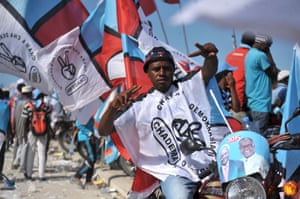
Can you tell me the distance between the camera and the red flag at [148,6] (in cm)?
695

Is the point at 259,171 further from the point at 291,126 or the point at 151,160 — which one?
the point at 151,160

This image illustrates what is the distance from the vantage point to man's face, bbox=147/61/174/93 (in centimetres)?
408

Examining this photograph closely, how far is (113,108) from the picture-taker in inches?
150

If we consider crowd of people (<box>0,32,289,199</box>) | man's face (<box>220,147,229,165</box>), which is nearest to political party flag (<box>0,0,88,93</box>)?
crowd of people (<box>0,32,289,199</box>)

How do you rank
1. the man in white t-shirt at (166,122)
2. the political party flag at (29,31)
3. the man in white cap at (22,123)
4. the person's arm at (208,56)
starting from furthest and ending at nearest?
the man in white cap at (22,123)
the political party flag at (29,31)
the person's arm at (208,56)
the man in white t-shirt at (166,122)

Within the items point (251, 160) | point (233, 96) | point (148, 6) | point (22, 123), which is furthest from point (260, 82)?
point (22, 123)

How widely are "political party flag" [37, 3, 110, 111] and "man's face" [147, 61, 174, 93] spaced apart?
122 inches

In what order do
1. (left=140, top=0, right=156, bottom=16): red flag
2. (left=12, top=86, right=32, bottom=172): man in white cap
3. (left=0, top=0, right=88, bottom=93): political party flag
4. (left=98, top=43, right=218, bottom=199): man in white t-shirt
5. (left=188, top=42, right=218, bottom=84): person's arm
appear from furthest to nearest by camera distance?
(left=12, top=86, right=32, bottom=172): man in white cap → (left=0, top=0, right=88, bottom=93): political party flag → (left=140, top=0, right=156, bottom=16): red flag → (left=188, top=42, right=218, bottom=84): person's arm → (left=98, top=43, right=218, bottom=199): man in white t-shirt

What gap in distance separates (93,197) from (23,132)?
10.1 ft

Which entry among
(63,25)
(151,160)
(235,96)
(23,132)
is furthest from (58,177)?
(151,160)

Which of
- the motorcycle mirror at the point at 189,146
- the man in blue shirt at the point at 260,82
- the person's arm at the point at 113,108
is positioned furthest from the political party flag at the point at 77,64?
the motorcycle mirror at the point at 189,146

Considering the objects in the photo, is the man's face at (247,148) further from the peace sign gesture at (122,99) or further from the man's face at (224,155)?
the peace sign gesture at (122,99)

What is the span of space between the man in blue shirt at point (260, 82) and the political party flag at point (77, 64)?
192 cm

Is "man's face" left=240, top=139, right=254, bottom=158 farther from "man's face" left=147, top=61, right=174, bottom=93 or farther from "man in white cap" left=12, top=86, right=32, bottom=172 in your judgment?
"man in white cap" left=12, top=86, right=32, bottom=172
